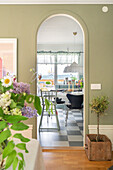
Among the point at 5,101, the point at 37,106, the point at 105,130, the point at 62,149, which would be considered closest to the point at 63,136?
the point at 62,149

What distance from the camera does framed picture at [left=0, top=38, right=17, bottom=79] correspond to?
3191 millimetres

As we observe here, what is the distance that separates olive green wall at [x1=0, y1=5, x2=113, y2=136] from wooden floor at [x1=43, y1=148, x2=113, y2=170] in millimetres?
571

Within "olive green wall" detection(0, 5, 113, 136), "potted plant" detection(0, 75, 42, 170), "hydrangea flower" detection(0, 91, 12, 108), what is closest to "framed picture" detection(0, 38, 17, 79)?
"olive green wall" detection(0, 5, 113, 136)

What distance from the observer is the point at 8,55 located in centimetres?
322

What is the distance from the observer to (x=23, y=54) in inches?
126

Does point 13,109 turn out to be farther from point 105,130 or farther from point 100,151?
point 105,130

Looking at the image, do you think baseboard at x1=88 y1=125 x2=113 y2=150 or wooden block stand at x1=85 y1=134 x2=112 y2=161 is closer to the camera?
wooden block stand at x1=85 y1=134 x2=112 y2=161

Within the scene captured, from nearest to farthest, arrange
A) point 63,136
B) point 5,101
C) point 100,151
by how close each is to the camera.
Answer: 1. point 5,101
2. point 100,151
3. point 63,136

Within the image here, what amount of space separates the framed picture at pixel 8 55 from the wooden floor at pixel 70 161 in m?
1.57

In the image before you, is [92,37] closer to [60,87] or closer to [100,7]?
[100,7]

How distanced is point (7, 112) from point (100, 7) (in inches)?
120

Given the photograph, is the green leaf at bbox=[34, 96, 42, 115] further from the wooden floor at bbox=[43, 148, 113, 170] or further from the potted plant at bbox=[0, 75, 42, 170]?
the wooden floor at bbox=[43, 148, 113, 170]

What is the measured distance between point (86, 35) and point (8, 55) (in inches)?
56.9

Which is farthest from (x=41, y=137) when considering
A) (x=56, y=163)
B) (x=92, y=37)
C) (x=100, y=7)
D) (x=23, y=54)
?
(x=100, y=7)
